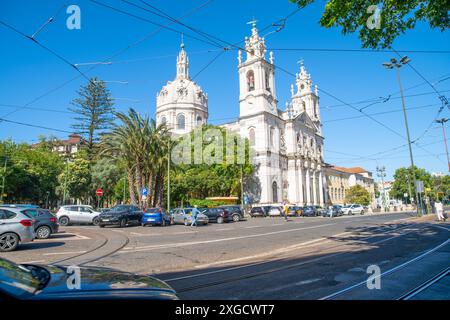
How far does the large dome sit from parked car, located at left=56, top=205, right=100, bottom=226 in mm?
48476

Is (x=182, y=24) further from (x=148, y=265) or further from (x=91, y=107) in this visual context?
(x=91, y=107)

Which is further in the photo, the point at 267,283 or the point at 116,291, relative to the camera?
the point at 267,283

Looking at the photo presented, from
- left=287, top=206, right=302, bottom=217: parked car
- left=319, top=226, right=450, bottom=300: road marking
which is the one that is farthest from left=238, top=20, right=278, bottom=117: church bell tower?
left=319, top=226, right=450, bottom=300: road marking

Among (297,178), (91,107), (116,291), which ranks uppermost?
(91,107)

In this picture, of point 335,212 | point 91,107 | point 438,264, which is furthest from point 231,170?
point 438,264

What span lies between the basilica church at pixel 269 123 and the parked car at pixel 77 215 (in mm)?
30226

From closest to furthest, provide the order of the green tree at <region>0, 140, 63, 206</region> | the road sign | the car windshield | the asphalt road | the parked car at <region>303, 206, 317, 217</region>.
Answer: the car windshield, the asphalt road, the road sign, the green tree at <region>0, 140, 63, 206</region>, the parked car at <region>303, 206, 317, 217</region>

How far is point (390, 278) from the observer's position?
6293mm

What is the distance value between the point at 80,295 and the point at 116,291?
12.3 inches

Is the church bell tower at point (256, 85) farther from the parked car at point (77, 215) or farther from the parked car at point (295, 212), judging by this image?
the parked car at point (77, 215)

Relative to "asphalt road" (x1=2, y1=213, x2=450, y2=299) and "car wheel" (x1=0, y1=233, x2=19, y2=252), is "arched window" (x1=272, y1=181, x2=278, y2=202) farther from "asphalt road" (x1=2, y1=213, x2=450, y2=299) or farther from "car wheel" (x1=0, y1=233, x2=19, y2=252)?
"car wheel" (x1=0, y1=233, x2=19, y2=252)

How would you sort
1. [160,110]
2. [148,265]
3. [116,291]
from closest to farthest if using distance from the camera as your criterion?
[116,291] < [148,265] < [160,110]

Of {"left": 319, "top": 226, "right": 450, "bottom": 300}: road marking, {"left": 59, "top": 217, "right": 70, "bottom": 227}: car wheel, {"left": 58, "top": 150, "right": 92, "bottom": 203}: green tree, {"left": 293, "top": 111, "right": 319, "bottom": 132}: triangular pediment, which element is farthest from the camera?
{"left": 293, "top": 111, "right": 319, "bottom": 132}: triangular pediment

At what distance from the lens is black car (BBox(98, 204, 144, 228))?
21.0m
